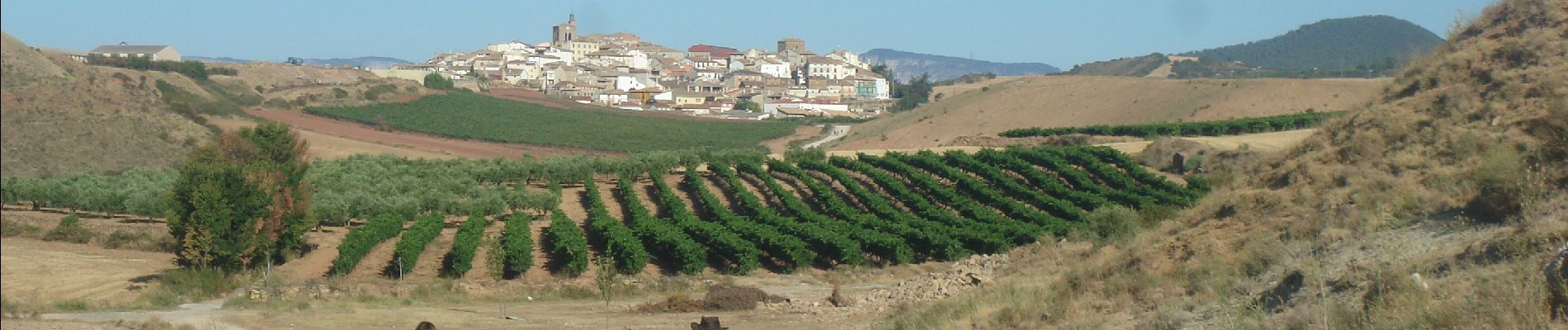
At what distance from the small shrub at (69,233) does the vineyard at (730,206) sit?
1.47 metres

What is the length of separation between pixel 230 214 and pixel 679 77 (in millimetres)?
122945

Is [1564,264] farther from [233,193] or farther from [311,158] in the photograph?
[311,158]

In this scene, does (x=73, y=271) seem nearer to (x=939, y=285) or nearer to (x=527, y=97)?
(x=939, y=285)

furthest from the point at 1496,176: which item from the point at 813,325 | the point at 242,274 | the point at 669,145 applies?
the point at 669,145

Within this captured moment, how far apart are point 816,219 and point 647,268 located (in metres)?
5.70

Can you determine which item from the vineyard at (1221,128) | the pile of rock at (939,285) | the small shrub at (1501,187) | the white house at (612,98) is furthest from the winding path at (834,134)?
the small shrub at (1501,187)

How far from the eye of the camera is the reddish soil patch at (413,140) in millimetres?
67438

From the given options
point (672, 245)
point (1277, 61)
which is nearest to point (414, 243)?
point (672, 245)

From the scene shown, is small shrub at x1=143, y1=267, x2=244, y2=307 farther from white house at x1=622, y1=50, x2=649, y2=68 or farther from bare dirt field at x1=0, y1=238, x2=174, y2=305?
white house at x1=622, y1=50, x2=649, y2=68

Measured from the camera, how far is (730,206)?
1491 inches

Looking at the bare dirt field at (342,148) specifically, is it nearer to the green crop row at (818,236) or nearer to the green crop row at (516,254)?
the green crop row at (818,236)

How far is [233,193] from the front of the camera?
2377 cm

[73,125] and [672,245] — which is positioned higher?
[73,125]

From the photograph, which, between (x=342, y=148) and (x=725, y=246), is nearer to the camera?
(x=725, y=246)
